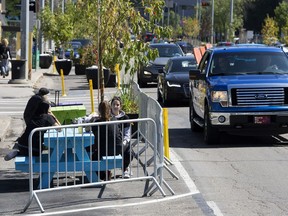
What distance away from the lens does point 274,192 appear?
11.4 meters

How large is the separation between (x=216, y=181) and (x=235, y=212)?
2.34m

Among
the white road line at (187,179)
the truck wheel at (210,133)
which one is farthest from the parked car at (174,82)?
the white road line at (187,179)

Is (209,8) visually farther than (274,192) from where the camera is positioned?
Yes

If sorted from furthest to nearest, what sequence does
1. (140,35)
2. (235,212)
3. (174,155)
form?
(140,35), (174,155), (235,212)

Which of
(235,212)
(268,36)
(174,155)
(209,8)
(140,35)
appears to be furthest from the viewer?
(209,8)

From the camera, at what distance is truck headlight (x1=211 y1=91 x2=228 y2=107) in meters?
15.9

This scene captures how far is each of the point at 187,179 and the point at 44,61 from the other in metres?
37.7

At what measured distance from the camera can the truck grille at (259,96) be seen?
15.9m

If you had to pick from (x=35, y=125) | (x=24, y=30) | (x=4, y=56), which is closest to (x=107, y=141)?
(x=35, y=125)

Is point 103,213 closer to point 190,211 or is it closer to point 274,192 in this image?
point 190,211

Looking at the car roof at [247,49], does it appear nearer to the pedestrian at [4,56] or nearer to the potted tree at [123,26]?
the potted tree at [123,26]

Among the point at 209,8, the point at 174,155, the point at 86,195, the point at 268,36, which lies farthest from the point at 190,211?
the point at 209,8

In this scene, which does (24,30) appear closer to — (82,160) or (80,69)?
(80,69)

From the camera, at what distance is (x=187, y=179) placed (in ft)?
40.9
